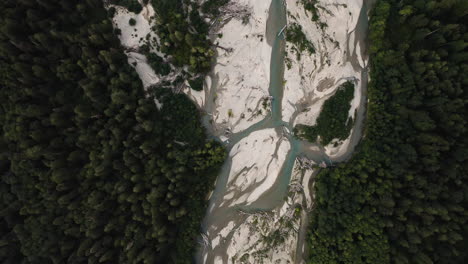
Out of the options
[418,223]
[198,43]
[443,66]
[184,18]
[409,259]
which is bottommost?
[409,259]

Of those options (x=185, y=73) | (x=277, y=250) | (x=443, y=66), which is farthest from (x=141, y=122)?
(x=443, y=66)

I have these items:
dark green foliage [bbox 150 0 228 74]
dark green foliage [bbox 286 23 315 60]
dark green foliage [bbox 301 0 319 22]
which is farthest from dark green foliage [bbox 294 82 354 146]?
dark green foliage [bbox 150 0 228 74]

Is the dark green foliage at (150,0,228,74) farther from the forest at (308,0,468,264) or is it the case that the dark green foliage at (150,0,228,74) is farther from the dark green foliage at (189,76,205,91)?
the forest at (308,0,468,264)

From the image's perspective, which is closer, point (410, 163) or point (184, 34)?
point (410, 163)

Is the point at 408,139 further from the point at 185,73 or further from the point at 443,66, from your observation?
the point at 185,73

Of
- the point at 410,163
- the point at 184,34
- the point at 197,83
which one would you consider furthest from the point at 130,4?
the point at 410,163

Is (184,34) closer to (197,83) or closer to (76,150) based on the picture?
(197,83)
